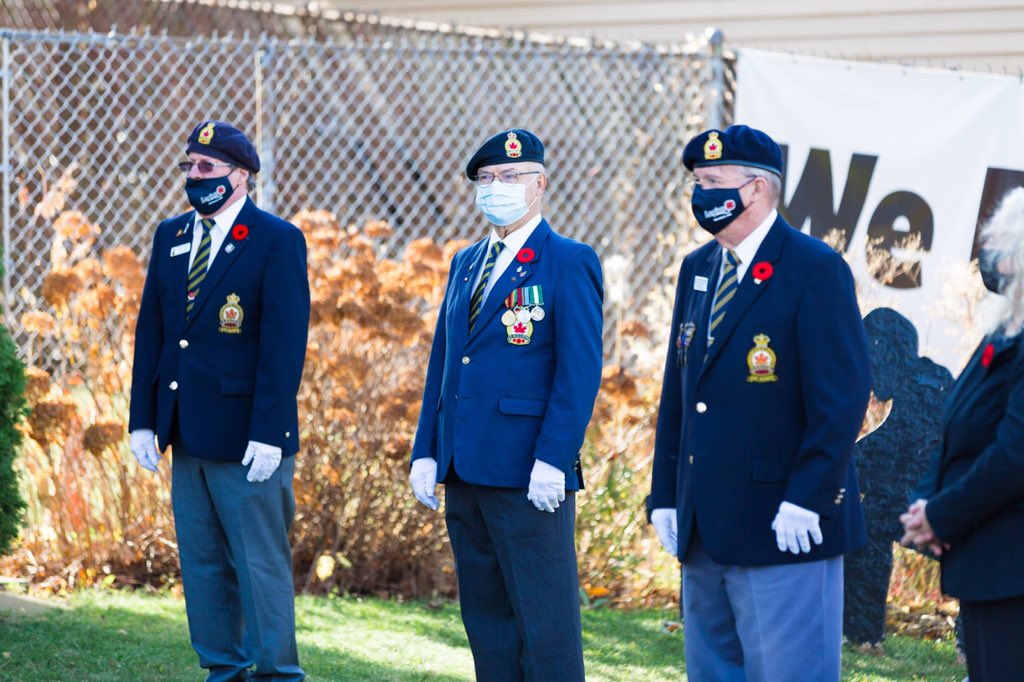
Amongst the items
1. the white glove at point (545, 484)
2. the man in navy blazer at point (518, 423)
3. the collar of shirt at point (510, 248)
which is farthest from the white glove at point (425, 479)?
the collar of shirt at point (510, 248)

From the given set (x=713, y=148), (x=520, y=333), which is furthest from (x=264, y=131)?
(x=713, y=148)

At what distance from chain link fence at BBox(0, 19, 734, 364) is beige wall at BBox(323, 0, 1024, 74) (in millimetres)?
432

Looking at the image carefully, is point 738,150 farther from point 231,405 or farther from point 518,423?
point 231,405

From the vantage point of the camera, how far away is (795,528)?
328 cm

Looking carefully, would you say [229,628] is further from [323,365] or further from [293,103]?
[293,103]

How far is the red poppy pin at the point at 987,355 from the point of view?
10.3 feet

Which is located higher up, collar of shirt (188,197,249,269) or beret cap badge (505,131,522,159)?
beret cap badge (505,131,522,159)

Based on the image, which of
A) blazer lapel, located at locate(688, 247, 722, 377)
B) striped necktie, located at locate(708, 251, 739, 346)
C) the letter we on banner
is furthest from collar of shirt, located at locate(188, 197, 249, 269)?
the letter we on banner

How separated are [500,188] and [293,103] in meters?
7.09

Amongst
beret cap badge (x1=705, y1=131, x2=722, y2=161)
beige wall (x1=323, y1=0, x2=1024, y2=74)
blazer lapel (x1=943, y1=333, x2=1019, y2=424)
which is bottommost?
blazer lapel (x1=943, y1=333, x2=1019, y2=424)

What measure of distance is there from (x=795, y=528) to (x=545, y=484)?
806 mm

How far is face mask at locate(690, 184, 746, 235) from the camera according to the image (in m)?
3.51

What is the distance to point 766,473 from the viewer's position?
341 cm

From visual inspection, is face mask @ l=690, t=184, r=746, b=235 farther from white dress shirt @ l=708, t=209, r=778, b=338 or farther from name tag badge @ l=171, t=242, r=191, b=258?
name tag badge @ l=171, t=242, r=191, b=258
